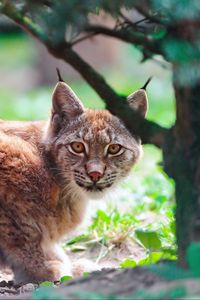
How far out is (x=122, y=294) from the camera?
3.46 m

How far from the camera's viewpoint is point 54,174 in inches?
229

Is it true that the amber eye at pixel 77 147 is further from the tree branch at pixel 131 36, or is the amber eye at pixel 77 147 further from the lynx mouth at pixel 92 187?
the tree branch at pixel 131 36

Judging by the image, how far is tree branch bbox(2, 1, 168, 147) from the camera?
4.05m

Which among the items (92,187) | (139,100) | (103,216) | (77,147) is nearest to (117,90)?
(103,216)

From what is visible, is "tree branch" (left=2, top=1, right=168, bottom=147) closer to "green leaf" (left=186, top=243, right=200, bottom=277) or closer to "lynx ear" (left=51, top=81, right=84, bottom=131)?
"green leaf" (left=186, top=243, right=200, bottom=277)

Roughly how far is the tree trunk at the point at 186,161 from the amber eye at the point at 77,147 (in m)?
1.99

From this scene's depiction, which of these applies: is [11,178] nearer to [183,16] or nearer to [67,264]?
[67,264]

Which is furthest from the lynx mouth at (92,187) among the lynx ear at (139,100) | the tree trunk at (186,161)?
the tree trunk at (186,161)

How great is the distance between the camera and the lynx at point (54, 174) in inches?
218

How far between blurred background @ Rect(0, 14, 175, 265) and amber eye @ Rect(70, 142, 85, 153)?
468 millimetres

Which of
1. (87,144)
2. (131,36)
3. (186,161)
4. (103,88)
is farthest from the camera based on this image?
(87,144)

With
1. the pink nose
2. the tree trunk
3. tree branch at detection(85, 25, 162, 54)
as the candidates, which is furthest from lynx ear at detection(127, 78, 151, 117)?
the tree trunk

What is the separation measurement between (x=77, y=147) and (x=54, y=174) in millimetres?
281

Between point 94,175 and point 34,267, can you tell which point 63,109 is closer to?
point 94,175
